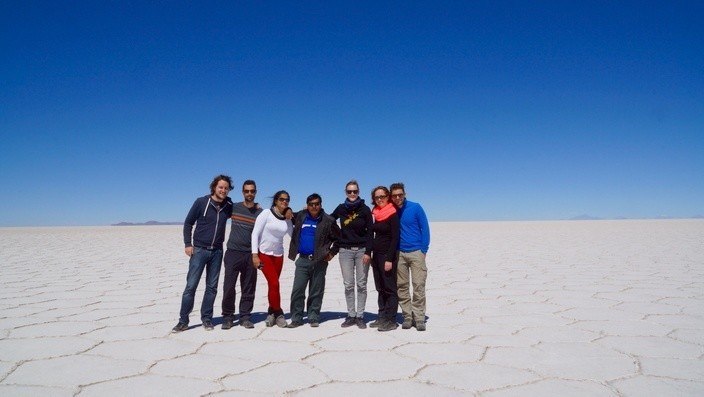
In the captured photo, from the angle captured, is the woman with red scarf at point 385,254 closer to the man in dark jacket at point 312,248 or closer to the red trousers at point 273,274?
the man in dark jacket at point 312,248

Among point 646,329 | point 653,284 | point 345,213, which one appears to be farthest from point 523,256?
point 345,213

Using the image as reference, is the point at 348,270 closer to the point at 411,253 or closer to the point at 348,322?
the point at 348,322

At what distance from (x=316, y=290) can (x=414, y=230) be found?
1.16 metres

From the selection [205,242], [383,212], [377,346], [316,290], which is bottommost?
[377,346]

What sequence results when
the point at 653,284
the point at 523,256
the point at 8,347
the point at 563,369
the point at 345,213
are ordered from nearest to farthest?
the point at 563,369 → the point at 8,347 → the point at 345,213 → the point at 653,284 → the point at 523,256

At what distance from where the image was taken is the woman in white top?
4375 mm

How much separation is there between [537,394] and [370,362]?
1.15 m

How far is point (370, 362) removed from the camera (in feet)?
10.7

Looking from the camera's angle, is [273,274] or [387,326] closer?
[387,326]

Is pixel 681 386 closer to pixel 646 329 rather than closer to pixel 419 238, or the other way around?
pixel 646 329

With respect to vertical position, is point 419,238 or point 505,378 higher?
point 419,238

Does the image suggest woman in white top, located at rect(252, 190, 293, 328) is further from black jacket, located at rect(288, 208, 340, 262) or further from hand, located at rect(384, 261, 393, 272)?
hand, located at rect(384, 261, 393, 272)

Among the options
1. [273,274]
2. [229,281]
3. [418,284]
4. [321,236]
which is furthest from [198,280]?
[418,284]

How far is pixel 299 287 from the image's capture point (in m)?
4.48
